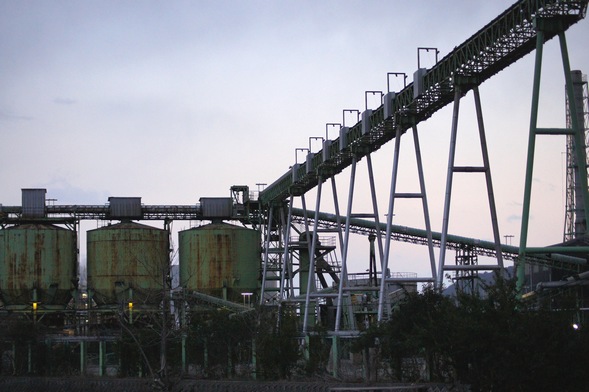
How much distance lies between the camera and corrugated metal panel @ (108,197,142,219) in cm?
8231

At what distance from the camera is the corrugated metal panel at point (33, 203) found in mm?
80750

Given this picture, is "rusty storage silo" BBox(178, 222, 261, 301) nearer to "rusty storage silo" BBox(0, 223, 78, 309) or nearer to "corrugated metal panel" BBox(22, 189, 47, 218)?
"rusty storage silo" BBox(0, 223, 78, 309)

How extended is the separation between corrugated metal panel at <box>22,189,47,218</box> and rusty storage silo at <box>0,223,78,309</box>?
181cm

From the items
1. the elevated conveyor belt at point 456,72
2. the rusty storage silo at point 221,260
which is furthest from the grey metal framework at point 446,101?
the rusty storage silo at point 221,260

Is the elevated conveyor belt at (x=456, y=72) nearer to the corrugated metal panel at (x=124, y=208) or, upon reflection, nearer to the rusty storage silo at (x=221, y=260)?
the rusty storage silo at (x=221, y=260)

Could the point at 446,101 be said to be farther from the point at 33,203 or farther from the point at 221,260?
the point at 33,203

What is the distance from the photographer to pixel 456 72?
129 feet

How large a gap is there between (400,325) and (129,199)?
50.8m

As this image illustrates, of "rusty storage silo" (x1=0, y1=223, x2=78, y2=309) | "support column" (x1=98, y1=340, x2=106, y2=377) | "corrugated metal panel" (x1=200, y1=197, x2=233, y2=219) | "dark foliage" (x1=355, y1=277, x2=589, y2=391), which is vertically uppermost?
"corrugated metal panel" (x1=200, y1=197, x2=233, y2=219)

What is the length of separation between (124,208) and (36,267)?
29.4 ft

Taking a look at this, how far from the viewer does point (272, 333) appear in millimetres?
43844

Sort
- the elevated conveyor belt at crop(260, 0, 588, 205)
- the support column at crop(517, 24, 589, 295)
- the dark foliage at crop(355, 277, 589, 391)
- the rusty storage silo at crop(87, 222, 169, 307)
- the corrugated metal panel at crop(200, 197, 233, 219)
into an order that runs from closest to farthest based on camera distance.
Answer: the dark foliage at crop(355, 277, 589, 391), the support column at crop(517, 24, 589, 295), the elevated conveyor belt at crop(260, 0, 588, 205), the rusty storage silo at crop(87, 222, 169, 307), the corrugated metal panel at crop(200, 197, 233, 219)

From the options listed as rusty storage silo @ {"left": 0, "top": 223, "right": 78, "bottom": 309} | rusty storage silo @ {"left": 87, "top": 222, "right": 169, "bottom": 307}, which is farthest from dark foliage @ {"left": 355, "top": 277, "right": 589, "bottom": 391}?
rusty storage silo @ {"left": 0, "top": 223, "right": 78, "bottom": 309}

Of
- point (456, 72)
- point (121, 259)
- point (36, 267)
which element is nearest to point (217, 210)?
point (121, 259)
